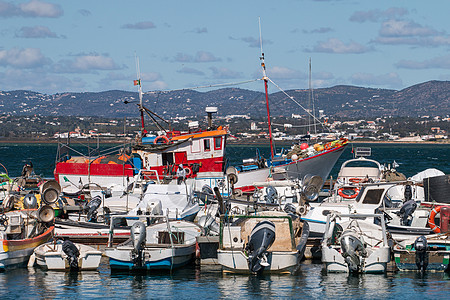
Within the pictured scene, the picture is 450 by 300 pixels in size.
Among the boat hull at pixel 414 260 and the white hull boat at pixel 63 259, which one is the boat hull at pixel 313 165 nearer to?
the boat hull at pixel 414 260

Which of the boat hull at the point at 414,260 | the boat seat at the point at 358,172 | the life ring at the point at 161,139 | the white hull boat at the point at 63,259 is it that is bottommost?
the boat hull at the point at 414,260

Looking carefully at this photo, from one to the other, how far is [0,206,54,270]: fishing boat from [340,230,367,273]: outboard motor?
11.6 m

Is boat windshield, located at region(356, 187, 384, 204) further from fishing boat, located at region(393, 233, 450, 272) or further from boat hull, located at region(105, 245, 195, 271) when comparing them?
boat hull, located at region(105, 245, 195, 271)

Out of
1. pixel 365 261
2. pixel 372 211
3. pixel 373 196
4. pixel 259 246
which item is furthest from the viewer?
pixel 373 196

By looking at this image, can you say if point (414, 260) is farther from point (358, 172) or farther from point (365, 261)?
point (358, 172)

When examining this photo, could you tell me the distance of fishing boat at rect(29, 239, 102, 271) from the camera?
2722 cm

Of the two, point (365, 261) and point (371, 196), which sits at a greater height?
point (371, 196)

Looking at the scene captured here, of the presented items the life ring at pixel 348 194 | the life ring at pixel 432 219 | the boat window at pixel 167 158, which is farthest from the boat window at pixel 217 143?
the life ring at pixel 432 219

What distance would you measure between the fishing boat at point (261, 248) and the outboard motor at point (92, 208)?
28.4 feet

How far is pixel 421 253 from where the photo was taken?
2688cm

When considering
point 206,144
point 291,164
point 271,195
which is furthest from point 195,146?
point 271,195

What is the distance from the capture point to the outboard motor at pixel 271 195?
39375 millimetres

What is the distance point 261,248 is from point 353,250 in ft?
10.4

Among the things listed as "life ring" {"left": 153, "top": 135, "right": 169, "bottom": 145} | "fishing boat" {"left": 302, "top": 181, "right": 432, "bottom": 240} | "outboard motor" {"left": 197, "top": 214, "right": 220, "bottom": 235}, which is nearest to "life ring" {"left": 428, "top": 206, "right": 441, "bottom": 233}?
"fishing boat" {"left": 302, "top": 181, "right": 432, "bottom": 240}
